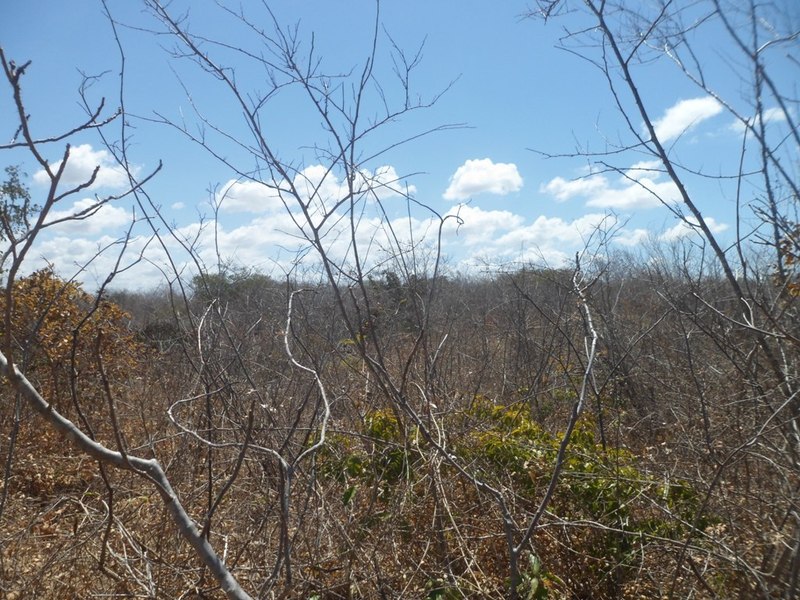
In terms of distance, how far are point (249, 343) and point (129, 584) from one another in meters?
2.86

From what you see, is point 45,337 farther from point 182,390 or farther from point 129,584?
point 129,584

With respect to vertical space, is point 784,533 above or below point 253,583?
above

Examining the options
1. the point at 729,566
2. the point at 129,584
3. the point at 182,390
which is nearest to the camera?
the point at 729,566

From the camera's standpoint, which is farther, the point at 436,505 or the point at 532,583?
the point at 436,505

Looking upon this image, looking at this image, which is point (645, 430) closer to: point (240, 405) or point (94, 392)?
point (240, 405)

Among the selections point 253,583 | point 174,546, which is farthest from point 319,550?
point 174,546

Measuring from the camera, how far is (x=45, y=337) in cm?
627

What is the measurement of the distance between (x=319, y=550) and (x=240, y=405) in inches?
46.8

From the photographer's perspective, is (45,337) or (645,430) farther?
(45,337)

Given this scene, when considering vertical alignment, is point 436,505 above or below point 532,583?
above

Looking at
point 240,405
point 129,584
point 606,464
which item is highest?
point 240,405

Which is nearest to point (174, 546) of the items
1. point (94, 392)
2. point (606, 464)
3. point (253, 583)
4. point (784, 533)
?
point (253, 583)

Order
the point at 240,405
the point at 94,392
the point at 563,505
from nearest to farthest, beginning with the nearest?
the point at 563,505
the point at 240,405
the point at 94,392

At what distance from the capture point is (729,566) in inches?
96.5
